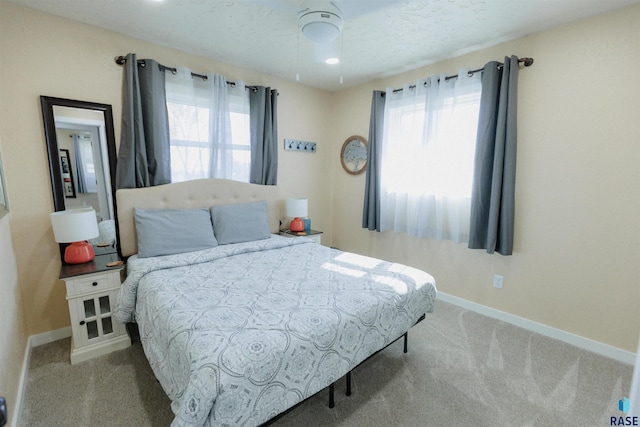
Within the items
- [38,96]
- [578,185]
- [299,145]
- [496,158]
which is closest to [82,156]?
[38,96]

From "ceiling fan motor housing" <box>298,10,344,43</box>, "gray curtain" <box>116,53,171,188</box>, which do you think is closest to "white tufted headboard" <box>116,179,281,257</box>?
"gray curtain" <box>116,53,171,188</box>

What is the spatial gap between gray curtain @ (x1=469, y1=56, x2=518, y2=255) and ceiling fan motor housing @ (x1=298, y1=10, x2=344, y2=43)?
63.7 inches

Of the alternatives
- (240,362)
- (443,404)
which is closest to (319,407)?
(443,404)

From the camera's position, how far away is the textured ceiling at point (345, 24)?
2.07m

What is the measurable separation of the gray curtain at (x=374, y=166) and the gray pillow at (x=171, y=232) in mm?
1925

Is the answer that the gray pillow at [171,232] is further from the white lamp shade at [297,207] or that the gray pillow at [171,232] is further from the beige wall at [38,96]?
the white lamp shade at [297,207]

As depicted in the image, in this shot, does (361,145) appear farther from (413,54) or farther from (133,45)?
(133,45)

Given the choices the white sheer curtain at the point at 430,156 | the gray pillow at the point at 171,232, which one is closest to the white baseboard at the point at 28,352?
the gray pillow at the point at 171,232

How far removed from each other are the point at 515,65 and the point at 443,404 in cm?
275

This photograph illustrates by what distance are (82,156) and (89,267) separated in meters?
0.95

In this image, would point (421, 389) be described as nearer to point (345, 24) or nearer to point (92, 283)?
point (92, 283)

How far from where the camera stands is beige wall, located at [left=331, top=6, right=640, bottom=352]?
2.14 metres

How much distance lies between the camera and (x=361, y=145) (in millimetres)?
3934

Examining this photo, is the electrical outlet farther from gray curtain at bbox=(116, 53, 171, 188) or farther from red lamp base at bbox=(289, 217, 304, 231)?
gray curtain at bbox=(116, 53, 171, 188)
